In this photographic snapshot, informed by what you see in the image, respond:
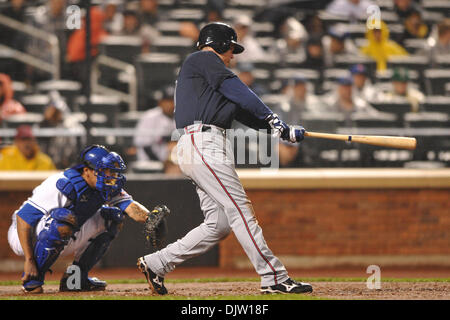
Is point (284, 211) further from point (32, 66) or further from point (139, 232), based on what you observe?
point (32, 66)

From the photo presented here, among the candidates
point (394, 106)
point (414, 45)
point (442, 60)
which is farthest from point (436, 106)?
point (414, 45)

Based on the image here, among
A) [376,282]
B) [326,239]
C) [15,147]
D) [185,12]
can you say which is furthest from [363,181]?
[185,12]

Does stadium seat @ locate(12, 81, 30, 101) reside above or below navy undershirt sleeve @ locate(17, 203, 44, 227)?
above

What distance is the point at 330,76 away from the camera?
10594mm

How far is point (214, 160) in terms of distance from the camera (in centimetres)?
526

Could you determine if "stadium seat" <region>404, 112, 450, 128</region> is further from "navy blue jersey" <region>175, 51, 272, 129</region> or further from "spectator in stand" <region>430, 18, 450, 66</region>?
"navy blue jersey" <region>175, 51, 272, 129</region>

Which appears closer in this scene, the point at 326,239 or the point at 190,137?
the point at 190,137

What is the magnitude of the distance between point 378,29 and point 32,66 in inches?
176

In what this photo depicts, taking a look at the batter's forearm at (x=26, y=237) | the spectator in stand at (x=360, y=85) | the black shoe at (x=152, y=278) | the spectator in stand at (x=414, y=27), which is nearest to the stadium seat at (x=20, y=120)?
the batter's forearm at (x=26, y=237)

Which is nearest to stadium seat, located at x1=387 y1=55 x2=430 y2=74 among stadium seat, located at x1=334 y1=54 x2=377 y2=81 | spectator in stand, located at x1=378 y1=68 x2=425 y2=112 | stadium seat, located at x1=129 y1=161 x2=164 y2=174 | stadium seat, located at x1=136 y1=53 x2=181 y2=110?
stadium seat, located at x1=334 y1=54 x2=377 y2=81

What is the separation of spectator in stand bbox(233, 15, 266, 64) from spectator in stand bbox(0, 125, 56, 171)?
3091mm

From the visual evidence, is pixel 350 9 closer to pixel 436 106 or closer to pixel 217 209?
pixel 436 106

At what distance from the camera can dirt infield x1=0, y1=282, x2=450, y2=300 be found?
17.5 feet

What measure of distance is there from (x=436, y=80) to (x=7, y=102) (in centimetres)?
524
